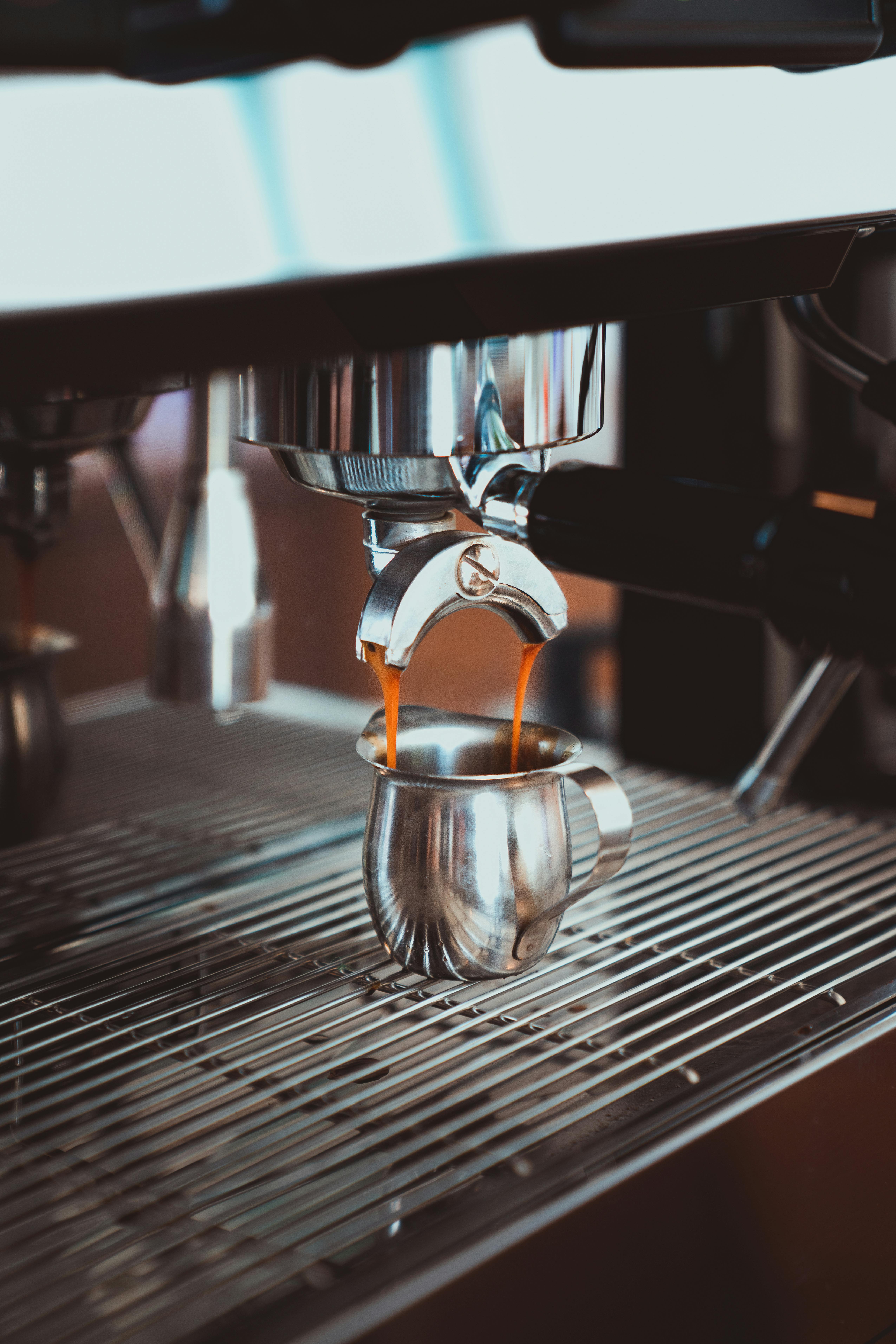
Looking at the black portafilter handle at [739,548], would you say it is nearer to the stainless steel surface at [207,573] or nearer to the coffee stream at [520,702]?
the coffee stream at [520,702]

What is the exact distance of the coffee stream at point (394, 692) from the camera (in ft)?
1.40

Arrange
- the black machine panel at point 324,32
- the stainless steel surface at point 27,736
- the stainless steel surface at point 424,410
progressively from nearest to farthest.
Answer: the black machine panel at point 324,32 < the stainless steel surface at point 424,410 < the stainless steel surface at point 27,736

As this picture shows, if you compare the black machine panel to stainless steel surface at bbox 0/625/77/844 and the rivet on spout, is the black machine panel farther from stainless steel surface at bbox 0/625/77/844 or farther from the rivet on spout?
stainless steel surface at bbox 0/625/77/844

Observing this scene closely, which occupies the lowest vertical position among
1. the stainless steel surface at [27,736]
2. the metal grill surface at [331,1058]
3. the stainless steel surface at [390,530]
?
the metal grill surface at [331,1058]

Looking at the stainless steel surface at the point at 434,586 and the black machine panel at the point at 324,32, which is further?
the stainless steel surface at the point at 434,586

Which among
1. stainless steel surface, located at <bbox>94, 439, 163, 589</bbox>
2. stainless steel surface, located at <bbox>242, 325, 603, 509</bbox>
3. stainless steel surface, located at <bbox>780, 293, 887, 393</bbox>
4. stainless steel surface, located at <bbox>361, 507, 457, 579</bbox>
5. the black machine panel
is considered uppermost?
the black machine panel

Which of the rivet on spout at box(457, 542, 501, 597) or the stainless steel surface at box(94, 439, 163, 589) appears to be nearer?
the rivet on spout at box(457, 542, 501, 597)

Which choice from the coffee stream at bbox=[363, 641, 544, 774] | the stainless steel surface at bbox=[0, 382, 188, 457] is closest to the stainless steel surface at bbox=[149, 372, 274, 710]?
the stainless steel surface at bbox=[0, 382, 188, 457]

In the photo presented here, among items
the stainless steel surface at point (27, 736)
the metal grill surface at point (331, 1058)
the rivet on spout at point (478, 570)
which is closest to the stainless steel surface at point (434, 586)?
the rivet on spout at point (478, 570)

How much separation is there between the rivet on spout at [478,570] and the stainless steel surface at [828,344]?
185 millimetres

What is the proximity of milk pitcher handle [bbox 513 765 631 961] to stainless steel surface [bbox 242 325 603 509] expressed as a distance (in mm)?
116

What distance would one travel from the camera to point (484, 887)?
450mm

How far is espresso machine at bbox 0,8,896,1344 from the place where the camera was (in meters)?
0.29

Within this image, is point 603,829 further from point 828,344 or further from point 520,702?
point 828,344
